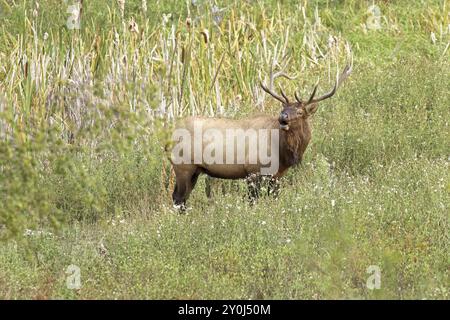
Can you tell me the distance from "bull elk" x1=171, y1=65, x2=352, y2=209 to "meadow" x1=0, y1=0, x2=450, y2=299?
0.89ft

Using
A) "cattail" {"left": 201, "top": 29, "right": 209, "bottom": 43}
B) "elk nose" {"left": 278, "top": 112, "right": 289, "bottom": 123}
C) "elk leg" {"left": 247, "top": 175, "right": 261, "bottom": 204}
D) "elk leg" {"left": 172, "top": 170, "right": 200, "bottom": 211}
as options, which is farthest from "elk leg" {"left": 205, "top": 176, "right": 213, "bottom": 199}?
"cattail" {"left": 201, "top": 29, "right": 209, "bottom": 43}

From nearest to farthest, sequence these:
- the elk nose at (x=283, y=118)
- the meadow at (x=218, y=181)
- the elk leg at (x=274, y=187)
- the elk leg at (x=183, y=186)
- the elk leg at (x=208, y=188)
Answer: the meadow at (x=218, y=181) < the elk nose at (x=283, y=118) < the elk leg at (x=274, y=187) < the elk leg at (x=183, y=186) < the elk leg at (x=208, y=188)

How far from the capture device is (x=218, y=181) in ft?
33.7

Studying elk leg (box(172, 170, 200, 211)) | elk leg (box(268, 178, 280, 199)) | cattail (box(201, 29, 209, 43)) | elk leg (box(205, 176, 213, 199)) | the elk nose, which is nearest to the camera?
the elk nose

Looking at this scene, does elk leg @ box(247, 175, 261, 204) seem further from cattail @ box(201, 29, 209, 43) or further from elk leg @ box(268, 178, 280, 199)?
cattail @ box(201, 29, 209, 43)

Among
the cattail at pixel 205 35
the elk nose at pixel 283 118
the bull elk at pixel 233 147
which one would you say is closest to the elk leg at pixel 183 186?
the bull elk at pixel 233 147

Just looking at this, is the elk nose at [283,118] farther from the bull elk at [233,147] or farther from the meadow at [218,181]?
the meadow at [218,181]

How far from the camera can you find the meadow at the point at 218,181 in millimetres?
7070

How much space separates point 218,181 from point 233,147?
3.01 feet

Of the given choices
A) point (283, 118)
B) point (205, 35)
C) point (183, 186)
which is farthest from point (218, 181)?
point (205, 35)

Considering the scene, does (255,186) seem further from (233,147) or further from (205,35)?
(205,35)

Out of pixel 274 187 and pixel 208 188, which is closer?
pixel 274 187

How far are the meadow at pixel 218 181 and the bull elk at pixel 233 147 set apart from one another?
0.89ft

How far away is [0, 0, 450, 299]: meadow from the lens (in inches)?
278
